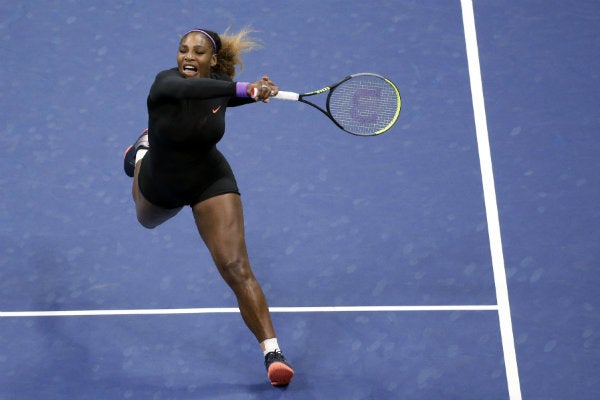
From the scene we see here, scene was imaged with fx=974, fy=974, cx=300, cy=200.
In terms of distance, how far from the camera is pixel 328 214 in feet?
20.8

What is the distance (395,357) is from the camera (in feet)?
18.0

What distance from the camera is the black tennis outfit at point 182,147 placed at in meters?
4.95

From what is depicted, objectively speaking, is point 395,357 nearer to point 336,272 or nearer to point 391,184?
point 336,272

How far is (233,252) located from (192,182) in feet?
1.43

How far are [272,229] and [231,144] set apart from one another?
84 centimetres

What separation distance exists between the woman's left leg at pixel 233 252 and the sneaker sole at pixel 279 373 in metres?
0.16

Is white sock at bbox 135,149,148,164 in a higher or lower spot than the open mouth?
lower

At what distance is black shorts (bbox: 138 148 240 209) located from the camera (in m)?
5.16

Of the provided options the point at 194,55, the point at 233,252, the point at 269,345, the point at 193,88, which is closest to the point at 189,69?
the point at 194,55

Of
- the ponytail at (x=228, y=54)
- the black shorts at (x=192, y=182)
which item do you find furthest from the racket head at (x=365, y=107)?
the black shorts at (x=192, y=182)

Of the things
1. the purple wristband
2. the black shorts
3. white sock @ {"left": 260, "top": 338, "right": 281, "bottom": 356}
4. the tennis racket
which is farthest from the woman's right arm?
white sock @ {"left": 260, "top": 338, "right": 281, "bottom": 356}

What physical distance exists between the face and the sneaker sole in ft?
5.21

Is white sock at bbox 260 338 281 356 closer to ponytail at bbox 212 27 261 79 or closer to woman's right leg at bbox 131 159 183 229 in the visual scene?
woman's right leg at bbox 131 159 183 229

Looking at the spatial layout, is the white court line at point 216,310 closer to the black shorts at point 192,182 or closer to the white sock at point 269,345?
the white sock at point 269,345
